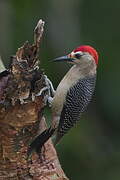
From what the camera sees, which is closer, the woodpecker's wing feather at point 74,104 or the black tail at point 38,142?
the black tail at point 38,142

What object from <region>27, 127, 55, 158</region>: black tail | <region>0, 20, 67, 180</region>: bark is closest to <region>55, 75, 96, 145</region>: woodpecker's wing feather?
<region>27, 127, 55, 158</region>: black tail

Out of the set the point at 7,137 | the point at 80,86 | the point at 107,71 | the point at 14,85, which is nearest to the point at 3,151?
the point at 7,137

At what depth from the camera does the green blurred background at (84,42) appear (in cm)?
873

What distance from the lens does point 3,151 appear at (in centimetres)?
532

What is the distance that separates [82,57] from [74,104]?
0.44 metres

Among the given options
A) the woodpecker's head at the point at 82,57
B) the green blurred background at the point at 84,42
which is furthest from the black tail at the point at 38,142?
the green blurred background at the point at 84,42

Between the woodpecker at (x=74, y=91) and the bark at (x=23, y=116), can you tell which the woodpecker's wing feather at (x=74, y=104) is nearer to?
the woodpecker at (x=74, y=91)

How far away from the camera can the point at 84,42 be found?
353 inches

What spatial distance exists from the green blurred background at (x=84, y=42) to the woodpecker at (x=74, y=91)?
1977 millimetres

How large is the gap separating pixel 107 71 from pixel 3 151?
3.76 m

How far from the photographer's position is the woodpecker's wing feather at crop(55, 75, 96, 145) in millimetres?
6367

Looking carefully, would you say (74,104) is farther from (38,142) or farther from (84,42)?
(84,42)

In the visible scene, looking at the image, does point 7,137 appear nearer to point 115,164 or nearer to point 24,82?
point 24,82

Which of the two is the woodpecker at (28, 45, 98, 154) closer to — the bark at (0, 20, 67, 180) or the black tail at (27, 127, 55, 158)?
the black tail at (27, 127, 55, 158)
